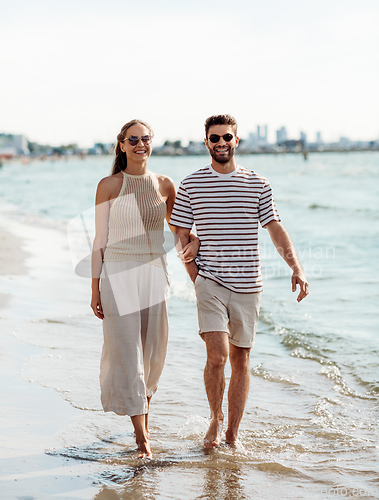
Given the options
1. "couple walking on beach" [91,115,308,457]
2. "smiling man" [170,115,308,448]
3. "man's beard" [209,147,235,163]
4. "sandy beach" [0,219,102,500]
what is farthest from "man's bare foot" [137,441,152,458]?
"man's beard" [209,147,235,163]

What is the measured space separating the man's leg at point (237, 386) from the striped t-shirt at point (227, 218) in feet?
1.46

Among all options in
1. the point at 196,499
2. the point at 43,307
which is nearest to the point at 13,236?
the point at 43,307

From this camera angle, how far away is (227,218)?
3.72m

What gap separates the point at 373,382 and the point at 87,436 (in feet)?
9.32

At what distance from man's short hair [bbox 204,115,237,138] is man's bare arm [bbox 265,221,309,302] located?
69 cm

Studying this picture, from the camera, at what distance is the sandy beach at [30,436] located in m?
3.25

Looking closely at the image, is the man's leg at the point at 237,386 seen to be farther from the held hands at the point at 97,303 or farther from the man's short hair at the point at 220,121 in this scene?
the man's short hair at the point at 220,121

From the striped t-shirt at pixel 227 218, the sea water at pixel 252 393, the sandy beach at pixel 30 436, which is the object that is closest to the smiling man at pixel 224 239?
the striped t-shirt at pixel 227 218

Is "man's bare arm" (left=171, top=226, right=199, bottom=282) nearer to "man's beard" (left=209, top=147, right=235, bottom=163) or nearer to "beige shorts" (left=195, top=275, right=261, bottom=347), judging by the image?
"beige shorts" (left=195, top=275, right=261, bottom=347)

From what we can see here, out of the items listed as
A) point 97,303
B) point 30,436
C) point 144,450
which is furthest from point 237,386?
point 30,436

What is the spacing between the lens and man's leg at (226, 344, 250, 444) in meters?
3.92

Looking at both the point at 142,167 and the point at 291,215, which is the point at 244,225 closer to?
the point at 142,167

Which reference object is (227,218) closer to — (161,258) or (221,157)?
(221,157)

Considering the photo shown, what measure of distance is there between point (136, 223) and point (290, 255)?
992mm
